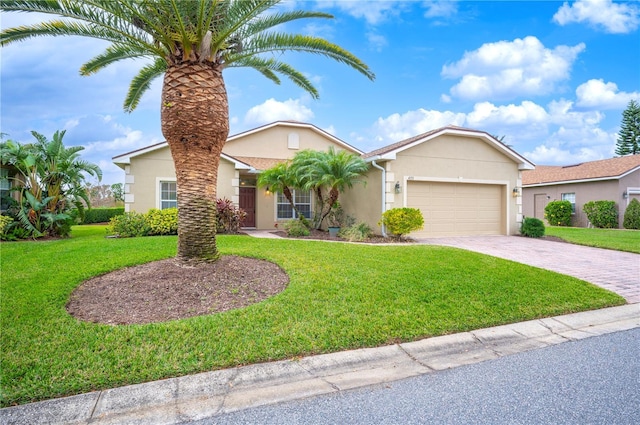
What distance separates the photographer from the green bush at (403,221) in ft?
36.3

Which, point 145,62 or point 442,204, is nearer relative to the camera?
point 145,62

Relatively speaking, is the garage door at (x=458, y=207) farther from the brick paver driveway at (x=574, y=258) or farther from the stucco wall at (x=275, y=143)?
the stucco wall at (x=275, y=143)

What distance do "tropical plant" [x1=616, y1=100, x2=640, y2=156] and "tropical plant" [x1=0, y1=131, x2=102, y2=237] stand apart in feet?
161

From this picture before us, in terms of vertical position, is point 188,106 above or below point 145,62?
below

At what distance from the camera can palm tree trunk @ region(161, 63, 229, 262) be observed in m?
5.30

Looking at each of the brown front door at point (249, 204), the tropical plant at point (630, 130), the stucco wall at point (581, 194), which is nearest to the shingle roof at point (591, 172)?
the stucco wall at point (581, 194)

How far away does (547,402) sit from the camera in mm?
2803

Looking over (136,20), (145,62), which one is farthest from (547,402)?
(145,62)

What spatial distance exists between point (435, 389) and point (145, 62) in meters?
8.46

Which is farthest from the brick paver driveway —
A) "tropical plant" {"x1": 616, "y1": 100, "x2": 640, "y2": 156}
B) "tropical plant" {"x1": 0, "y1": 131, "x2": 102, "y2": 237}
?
"tropical plant" {"x1": 616, "y1": 100, "x2": 640, "y2": 156}

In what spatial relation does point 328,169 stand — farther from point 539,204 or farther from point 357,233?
point 539,204

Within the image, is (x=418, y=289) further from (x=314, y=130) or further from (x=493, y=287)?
(x=314, y=130)

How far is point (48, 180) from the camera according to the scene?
1162 centimetres

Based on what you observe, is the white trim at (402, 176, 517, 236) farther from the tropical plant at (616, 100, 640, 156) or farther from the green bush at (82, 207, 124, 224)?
the tropical plant at (616, 100, 640, 156)
